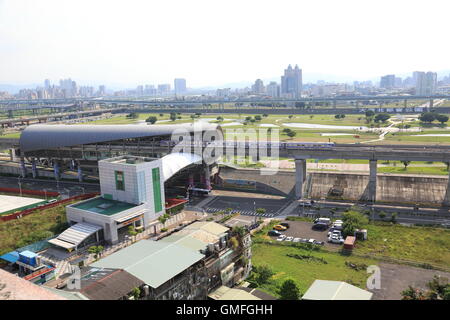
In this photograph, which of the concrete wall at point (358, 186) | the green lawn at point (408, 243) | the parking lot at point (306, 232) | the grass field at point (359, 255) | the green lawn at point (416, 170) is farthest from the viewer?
the green lawn at point (416, 170)

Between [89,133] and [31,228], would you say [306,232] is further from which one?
[89,133]

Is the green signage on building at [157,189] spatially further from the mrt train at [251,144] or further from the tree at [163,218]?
the mrt train at [251,144]

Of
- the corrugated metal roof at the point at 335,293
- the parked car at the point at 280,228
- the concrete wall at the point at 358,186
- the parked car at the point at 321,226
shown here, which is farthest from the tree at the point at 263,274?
the concrete wall at the point at 358,186

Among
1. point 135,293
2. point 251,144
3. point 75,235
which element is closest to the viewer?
point 135,293

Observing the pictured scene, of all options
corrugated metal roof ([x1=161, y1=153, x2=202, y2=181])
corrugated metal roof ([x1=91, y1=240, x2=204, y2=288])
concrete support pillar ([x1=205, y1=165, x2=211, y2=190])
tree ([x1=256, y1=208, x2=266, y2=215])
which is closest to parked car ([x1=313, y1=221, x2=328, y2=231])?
tree ([x1=256, y1=208, x2=266, y2=215])

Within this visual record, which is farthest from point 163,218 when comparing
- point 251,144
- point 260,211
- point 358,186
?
point 358,186

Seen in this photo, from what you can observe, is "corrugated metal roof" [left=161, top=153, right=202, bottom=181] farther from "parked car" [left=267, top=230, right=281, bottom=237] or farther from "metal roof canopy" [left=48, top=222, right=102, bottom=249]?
"parked car" [left=267, top=230, right=281, bottom=237]

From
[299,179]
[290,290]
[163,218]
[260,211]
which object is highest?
[299,179]
